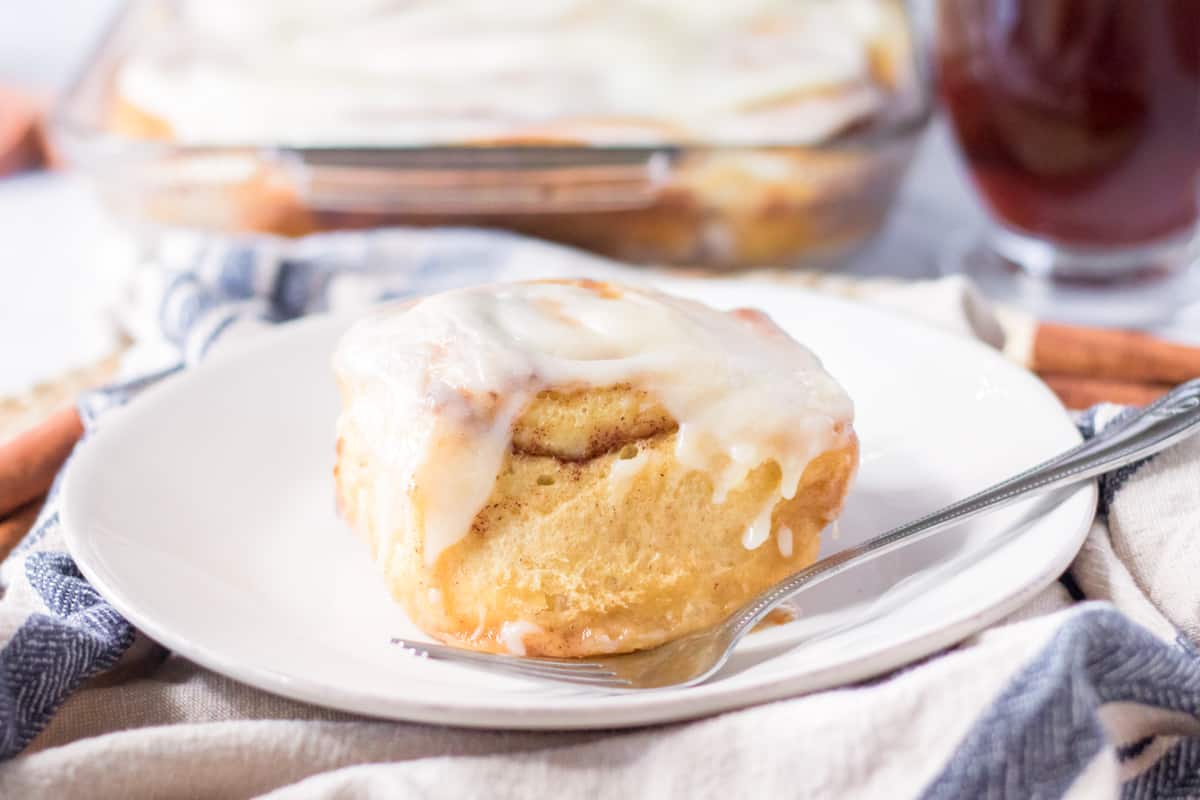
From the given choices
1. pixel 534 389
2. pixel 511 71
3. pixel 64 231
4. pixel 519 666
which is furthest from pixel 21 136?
pixel 519 666

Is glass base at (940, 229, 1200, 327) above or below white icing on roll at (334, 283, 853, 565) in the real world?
below

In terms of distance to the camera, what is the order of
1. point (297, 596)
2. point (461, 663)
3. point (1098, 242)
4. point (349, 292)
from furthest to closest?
point (1098, 242) → point (349, 292) → point (297, 596) → point (461, 663)

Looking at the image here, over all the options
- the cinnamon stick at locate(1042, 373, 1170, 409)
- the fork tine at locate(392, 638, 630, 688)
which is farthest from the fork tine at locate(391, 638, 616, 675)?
the cinnamon stick at locate(1042, 373, 1170, 409)

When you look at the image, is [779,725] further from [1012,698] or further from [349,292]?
[349,292]

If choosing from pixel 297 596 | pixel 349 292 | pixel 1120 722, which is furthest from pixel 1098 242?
pixel 297 596

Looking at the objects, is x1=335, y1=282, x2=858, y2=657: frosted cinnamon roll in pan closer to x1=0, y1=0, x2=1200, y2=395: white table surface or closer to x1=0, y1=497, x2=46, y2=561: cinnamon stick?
x1=0, y1=497, x2=46, y2=561: cinnamon stick

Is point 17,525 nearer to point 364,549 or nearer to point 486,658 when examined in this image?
point 364,549
